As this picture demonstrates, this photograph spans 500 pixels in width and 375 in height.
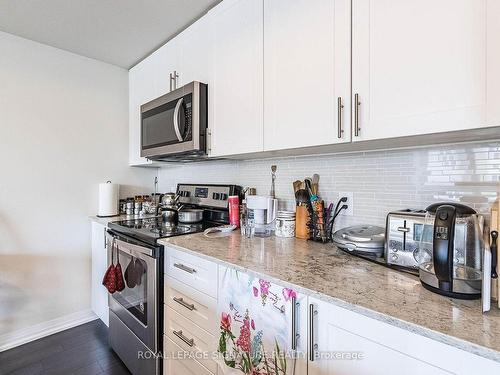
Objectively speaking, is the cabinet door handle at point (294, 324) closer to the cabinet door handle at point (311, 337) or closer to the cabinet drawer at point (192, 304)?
the cabinet door handle at point (311, 337)

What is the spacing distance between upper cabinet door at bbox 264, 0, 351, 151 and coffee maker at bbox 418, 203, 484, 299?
0.47 meters

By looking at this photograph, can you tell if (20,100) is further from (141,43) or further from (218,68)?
(218,68)

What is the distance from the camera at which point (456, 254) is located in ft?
2.54

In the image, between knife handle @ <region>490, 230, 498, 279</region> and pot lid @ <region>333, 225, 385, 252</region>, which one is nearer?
knife handle @ <region>490, 230, 498, 279</region>

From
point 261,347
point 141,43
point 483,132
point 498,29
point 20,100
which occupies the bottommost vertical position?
point 261,347

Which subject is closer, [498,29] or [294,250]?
[498,29]

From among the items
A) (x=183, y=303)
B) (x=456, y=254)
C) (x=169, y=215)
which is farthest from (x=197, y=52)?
(x=456, y=254)

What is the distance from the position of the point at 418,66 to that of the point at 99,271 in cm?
252

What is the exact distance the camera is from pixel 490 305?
69 centimetres

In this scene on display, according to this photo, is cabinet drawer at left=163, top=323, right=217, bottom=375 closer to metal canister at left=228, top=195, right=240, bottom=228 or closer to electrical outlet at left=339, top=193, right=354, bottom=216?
metal canister at left=228, top=195, right=240, bottom=228

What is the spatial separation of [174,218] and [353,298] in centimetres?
159

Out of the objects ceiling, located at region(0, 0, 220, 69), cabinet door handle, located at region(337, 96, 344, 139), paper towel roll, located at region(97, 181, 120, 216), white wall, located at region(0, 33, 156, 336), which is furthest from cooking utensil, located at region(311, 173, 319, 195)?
white wall, located at region(0, 33, 156, 336)

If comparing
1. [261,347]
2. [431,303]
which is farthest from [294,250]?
[431,303]

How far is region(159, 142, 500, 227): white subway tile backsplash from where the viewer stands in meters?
1.04
